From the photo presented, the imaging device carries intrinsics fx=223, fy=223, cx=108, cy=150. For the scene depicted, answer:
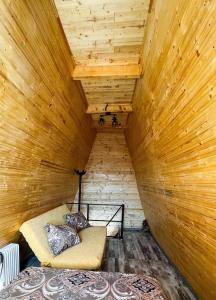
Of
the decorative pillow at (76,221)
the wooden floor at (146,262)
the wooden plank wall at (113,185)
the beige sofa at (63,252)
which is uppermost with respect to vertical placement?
the wooden plank wall at (113,185)

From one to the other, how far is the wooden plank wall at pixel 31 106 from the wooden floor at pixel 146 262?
1516 millimetres

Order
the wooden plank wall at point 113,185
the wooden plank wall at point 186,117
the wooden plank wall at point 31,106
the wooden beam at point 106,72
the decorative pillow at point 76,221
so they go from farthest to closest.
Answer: the wooden plank wall at point 113,185
the decorative pillow at point 76,221
the wooden beam at point 106,72
the wooden plank wall at point 31,106
the wooden plank wall at point 186,117

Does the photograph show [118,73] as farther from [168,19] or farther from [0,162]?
[0,162]

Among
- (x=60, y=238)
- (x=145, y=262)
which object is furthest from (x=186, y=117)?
(x=145, y=262)

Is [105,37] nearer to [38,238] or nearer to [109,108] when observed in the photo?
[109,108]

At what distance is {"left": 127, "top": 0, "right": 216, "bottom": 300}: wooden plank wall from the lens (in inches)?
45.7

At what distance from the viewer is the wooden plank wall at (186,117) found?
3.81 ft

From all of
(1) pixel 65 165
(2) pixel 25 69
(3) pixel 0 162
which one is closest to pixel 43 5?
(2) pixel 25 69

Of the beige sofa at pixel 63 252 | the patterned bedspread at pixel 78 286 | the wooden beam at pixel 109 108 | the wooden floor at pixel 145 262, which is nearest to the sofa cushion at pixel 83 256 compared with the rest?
the beige sofa at pixel 63 252

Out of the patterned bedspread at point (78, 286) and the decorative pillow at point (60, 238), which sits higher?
the decorative pillow at point (60, 238)


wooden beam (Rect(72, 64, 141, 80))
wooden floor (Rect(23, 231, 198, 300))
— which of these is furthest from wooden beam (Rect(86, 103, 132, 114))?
wooden floor (Rect(23, 231, 198, 300))

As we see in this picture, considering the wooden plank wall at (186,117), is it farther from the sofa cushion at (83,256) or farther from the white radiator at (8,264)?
the white radiator at (8,264)

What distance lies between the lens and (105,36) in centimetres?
188

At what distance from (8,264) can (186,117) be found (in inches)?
88.2
